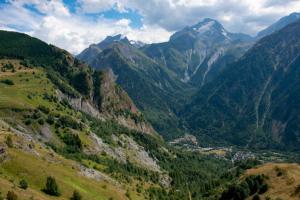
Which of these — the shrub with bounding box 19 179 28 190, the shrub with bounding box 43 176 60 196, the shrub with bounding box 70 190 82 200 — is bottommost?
the shrub with bounding box 70 190 82 200

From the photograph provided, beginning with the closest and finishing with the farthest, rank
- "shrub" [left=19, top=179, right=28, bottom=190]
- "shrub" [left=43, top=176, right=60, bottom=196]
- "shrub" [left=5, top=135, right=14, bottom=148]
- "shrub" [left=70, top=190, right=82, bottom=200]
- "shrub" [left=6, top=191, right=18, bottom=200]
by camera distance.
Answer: "shrub" [left=6, top=191, right=18, bottom=200] < "shrub" [left=19, top=179, right=28, bottom=190] < "shrub" [left=43, top=176, right=60, bottom=196] < "shrub" [left=70, top=190, right=82, bottom=200] < "shrub" [left=5, top=135, right=14, bottom=148]

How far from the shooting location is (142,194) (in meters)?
195

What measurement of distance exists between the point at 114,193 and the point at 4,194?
71403 mm

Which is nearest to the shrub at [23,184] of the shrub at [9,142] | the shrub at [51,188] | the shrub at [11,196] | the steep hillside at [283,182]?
the shrub at [51,188]

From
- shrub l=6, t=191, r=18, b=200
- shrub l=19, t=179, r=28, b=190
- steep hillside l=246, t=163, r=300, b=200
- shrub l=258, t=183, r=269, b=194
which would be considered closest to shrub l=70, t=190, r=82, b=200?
shrub l=19, t=179, r=28, b=190

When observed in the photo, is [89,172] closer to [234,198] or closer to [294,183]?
[234,198]

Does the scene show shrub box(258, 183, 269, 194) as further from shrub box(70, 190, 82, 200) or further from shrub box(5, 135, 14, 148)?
shrub box(5, 135, 14, 148)

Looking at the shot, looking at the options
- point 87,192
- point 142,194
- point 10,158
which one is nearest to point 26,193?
point 10,158

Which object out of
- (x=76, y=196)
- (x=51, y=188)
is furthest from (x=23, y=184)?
(x=76, y=196)

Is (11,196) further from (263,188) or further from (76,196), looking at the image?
(263,188)

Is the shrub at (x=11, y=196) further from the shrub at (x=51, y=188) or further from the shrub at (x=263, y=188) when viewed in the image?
the shrub at (x=263, y=188)

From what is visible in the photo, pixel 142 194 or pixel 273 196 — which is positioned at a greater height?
pixel 273 196

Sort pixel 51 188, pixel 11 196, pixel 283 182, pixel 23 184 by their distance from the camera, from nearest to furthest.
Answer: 1. pixel 11 196
2. pixel 23 184
3. pixel 51 188
4. pixel 283 182

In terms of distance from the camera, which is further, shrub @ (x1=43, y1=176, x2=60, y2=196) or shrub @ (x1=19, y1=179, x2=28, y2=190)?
shrub @ (x1=43, y1=176, x2=60, y2=196)
